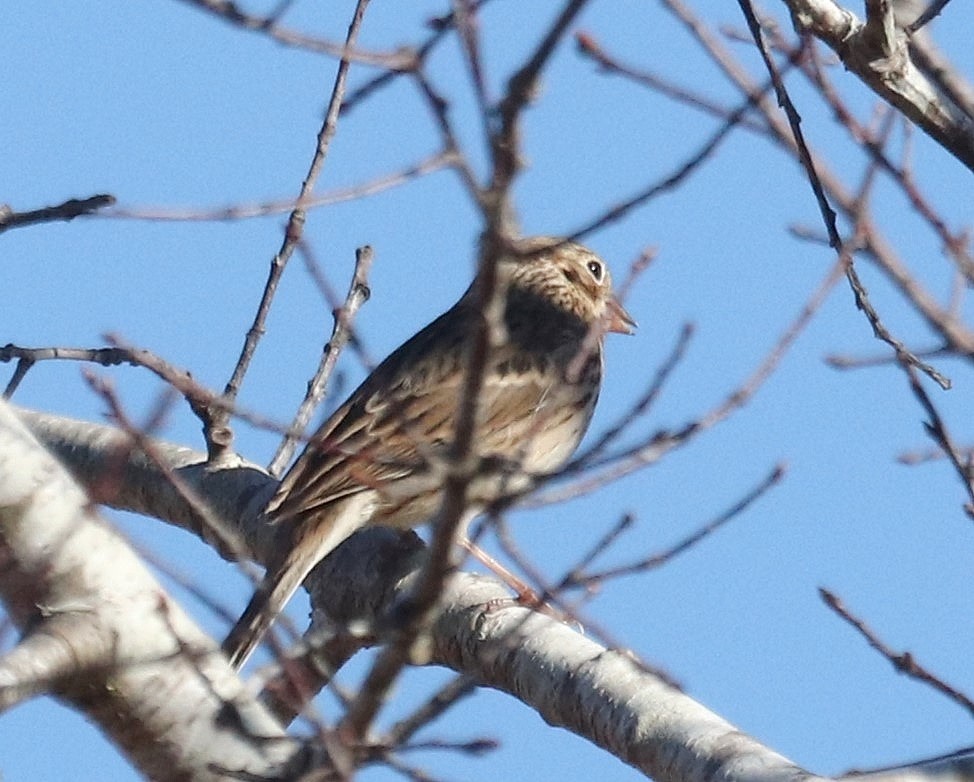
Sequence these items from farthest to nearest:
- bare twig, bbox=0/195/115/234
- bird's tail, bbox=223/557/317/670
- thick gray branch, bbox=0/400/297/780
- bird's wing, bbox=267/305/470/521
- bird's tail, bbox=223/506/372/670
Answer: bird's wing, bbox=267/305/470/521 → bird's tail, bbox=223/506/372/670 → bird's tail, bbox=223/557/317/670 → bare twig, bbox=0/195/115/234 → thick gray branch, bbox=0/400/297/780

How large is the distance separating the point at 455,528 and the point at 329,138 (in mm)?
3786

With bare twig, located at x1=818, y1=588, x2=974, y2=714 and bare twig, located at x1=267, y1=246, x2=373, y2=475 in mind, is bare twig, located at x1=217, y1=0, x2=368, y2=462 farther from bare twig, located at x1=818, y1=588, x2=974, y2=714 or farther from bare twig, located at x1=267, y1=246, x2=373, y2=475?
bare twig, located at x1=818, y1=588, x2=974, y2=714

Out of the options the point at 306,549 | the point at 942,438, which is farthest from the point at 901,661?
the point at 306,549

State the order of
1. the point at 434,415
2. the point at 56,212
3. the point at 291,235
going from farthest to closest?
1. the point at 434,415
2. the point at 291,235
3. the point at 56,212

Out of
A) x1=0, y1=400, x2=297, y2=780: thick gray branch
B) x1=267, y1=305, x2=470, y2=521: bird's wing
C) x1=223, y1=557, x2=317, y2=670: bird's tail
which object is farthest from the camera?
x1=267, y1=305, x2=470, y2=521: bird's wing

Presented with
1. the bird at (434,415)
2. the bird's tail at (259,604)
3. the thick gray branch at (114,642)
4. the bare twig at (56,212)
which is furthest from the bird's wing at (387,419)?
the thick gray branch at (114,642)

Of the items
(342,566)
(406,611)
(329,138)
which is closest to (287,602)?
(342,566)

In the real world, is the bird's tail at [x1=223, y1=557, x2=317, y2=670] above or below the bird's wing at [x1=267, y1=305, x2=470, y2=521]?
below

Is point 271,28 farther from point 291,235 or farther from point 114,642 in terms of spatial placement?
point 291,235

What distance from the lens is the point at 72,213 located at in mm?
4121

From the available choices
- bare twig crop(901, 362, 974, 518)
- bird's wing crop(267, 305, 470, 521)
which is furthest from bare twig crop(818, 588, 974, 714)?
bird's wing crop(267, 305, 470, 521)

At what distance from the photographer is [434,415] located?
7.70m

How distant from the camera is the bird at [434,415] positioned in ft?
21.1

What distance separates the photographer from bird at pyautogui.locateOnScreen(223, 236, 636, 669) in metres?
6.44
